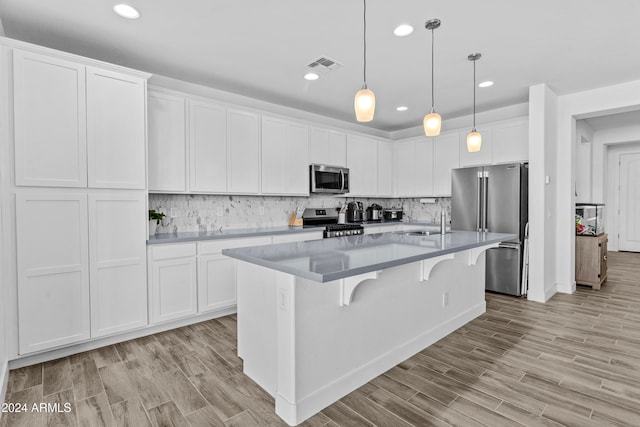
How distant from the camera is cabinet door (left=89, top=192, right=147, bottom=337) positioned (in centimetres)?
279

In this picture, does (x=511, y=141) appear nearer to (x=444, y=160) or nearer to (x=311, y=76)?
(x=444, y=160)

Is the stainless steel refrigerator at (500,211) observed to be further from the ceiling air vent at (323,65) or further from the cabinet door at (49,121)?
the cabinet door at (49,121)

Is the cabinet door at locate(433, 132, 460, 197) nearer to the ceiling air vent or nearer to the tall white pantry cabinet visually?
the ceiling air vent

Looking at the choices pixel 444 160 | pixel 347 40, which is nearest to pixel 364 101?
pixel 347 40

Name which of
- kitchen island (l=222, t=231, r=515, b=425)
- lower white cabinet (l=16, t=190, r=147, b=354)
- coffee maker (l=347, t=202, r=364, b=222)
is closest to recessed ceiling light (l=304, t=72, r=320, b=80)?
kitchen island (l=222, t=231, r=515, b=425)

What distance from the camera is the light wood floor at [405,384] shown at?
191 centimetres

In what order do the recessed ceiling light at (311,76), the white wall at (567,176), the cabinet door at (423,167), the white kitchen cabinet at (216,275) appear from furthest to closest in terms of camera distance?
the cabinet door at (423,167), the white wall at (567,176), the recessed ceiling light at (311,76), the white kitchen cabinet at (216,275)

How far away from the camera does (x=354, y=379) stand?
7.16ft

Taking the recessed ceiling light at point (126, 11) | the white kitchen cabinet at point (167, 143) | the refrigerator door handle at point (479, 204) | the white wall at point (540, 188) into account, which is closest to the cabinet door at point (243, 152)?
the white kitchen cabinet at point (167, 143)

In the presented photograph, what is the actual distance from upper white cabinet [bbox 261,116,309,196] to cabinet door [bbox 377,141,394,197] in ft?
5.57

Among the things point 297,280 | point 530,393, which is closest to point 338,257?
point 297,280

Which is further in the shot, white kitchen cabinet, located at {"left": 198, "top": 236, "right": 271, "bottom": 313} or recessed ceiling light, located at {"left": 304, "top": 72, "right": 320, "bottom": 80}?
recessed ceiling light, located at {"left": 304, "top": 72, "right": 320, "bottom": 80}

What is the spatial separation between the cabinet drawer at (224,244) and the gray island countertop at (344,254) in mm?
1310

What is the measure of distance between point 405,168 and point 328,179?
185 centimetres
